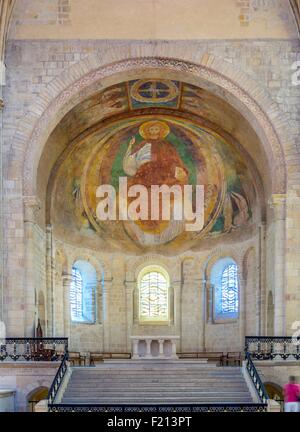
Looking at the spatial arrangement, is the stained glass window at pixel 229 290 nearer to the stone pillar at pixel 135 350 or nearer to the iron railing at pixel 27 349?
the stone pillar at pixel 135 350

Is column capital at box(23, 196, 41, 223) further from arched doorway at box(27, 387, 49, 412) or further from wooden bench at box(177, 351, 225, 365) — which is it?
wooden bench at box(177, 351, 225, 365)

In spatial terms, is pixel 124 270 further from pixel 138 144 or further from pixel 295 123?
pixel 295 123

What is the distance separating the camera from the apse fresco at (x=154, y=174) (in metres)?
28.7

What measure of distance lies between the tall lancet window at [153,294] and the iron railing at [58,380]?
9068mm

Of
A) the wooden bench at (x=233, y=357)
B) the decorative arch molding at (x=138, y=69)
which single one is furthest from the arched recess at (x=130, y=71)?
the wooden bench at (x=233, y=357)

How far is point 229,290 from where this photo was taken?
98.4ft

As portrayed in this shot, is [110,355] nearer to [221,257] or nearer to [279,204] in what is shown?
[221,257]

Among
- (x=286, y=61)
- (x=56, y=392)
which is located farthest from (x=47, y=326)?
(x=286, y=61)

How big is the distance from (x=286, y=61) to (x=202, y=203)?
7056 mm

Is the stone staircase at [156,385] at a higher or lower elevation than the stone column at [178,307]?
lower

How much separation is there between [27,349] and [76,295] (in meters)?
7.59

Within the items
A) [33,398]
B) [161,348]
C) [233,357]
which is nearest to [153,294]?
[233,357]

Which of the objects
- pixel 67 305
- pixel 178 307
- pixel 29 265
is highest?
pixel 29 265

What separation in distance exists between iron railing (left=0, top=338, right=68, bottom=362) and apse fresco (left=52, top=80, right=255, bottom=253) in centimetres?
649
